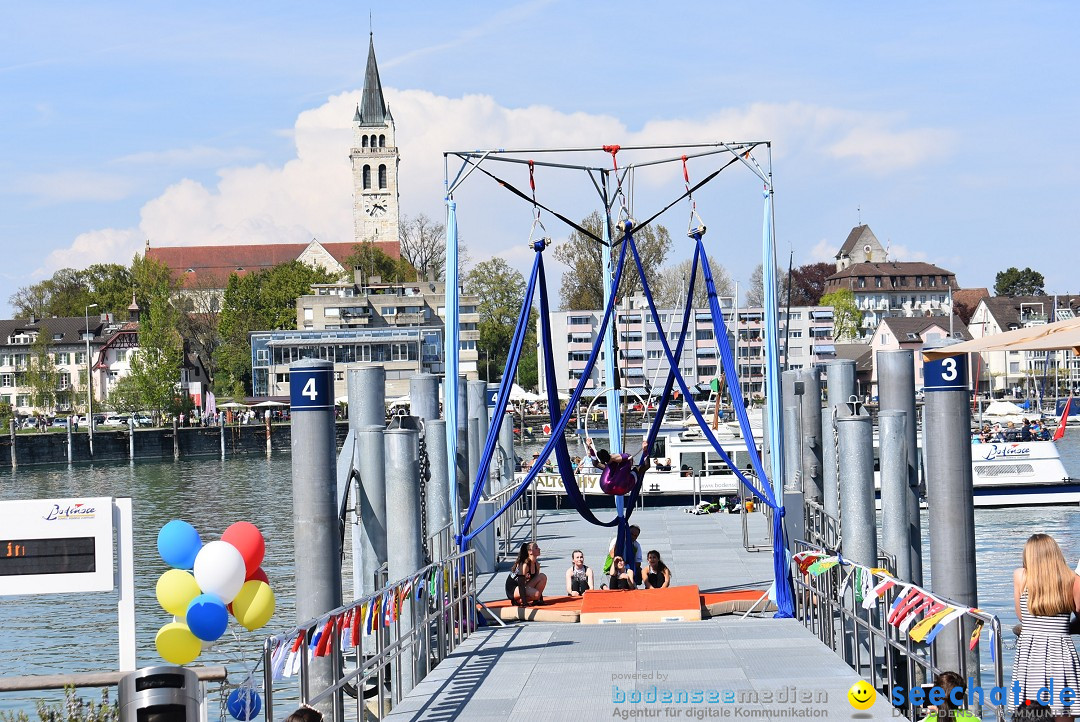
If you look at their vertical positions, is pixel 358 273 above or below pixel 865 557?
above

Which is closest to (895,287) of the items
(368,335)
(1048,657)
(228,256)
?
(368,335)

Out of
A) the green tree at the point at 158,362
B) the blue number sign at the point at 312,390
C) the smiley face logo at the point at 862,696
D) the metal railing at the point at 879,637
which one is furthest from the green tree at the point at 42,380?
the smiley face logo at the point at 862,696

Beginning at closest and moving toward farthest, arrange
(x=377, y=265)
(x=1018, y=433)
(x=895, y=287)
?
(x=1018, y=433), (x=377, y=265), (x=895, y=287)

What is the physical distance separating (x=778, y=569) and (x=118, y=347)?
383 ft

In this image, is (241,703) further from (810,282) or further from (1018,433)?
(810,282)

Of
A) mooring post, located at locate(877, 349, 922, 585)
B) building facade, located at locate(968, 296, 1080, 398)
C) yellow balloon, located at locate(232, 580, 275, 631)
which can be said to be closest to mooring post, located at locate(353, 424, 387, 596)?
yellow balloon, located at locate(232, 580, 275, 631)

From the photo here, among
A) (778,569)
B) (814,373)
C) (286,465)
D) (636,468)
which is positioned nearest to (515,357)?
(636,468)

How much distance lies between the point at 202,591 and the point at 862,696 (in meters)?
7.15

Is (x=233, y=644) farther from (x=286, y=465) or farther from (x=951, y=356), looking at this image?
(x=286, y=465)

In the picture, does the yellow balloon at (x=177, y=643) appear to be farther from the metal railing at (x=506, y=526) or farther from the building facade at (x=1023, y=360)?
the building facade at (x=1023, y=360)

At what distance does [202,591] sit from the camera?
14539 millimetres

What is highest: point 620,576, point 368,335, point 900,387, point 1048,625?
point 368,335

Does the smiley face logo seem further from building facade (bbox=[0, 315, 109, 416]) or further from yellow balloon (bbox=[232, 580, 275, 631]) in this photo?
building facade (bbox=[0, 315, 109, 416])

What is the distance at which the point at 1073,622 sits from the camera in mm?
8883
